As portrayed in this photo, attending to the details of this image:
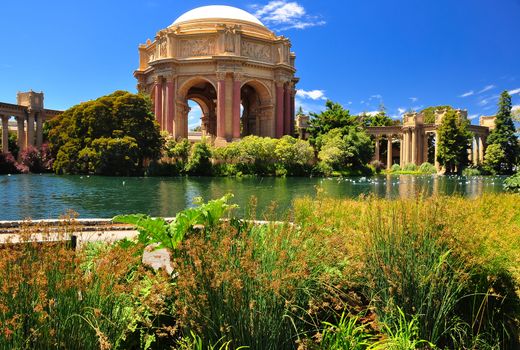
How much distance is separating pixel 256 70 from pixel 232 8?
11993mm

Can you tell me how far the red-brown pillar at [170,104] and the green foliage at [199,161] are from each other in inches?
398

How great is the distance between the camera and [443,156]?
5597 cm

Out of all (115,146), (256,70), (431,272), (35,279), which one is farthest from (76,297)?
(256,70)

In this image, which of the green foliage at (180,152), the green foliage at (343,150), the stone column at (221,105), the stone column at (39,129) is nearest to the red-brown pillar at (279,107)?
the green foliage at (343,150)

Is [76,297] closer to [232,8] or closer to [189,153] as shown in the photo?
[189,153]

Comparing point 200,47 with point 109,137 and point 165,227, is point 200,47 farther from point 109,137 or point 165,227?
point 165,227

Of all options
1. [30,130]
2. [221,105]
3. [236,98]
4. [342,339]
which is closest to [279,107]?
[236,98]

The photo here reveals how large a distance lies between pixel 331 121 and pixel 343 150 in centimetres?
673

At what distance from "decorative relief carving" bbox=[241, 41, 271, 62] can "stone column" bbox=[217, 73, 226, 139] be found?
4805mm

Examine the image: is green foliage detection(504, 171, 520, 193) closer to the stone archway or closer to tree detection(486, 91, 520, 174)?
the stone archway

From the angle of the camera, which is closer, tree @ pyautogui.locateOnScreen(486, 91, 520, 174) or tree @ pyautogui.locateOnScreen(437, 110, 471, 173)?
tree @ pyautogui.locateOnScreen(437, 110, 471, 173)

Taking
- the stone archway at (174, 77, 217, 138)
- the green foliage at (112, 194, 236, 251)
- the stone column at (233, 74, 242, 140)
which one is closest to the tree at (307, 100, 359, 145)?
the stone column at (233, 74, 242, 140)

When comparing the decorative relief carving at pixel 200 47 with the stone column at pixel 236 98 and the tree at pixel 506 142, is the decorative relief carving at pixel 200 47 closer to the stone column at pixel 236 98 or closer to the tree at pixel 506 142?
the stone column at pixel 236 98

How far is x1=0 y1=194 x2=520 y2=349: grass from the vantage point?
2.50 metres
